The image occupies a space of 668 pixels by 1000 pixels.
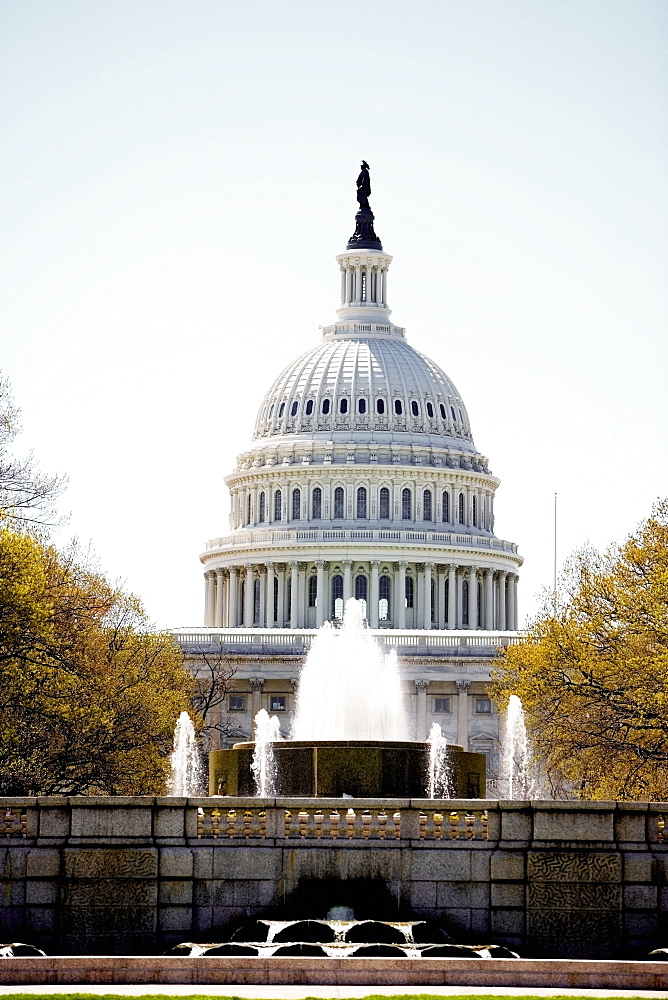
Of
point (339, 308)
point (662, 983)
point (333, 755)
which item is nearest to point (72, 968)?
point (662, 983)

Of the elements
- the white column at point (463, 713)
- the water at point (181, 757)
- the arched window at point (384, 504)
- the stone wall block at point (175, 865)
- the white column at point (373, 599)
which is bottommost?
the stone wall block at point (175, 865)

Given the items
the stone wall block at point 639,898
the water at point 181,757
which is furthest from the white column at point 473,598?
the stone wall block at point 639,898

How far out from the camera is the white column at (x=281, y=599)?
534ft

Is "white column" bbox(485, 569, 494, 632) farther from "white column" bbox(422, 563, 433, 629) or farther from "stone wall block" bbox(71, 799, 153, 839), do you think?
"stone wall block" bbox(71, 799, 153, 839)

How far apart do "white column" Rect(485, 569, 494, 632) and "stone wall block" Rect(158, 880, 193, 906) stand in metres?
129

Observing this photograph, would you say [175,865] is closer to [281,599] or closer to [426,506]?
[281,599]

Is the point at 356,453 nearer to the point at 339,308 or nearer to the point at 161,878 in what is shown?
the point at 339,308

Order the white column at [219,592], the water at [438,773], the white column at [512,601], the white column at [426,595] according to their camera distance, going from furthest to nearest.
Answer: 1. the white column at [219,592]
2. the white column at [512,601]
3. the white column at [426,595]
4. the water at [438,773]

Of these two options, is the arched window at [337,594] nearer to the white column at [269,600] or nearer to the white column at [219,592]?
the white column at [269,600]

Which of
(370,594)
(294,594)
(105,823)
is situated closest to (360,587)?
(370,594)

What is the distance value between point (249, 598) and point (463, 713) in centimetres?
3353

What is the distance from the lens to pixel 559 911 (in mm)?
37875

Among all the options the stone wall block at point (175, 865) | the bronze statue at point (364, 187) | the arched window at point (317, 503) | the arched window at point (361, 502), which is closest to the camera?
the stone wall block at point (175, 865)

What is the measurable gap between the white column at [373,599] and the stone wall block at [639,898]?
122 metres
